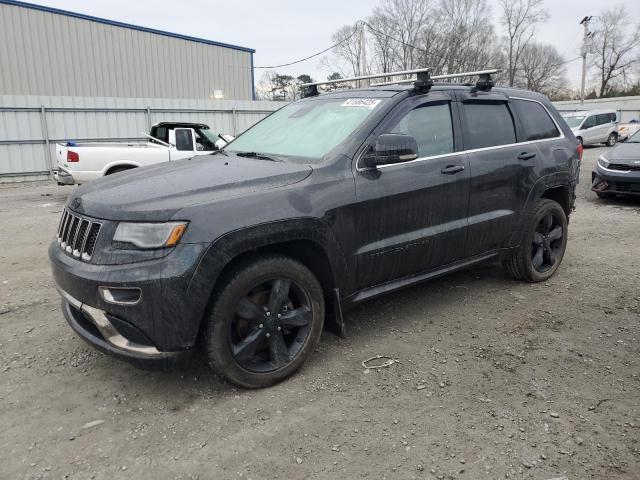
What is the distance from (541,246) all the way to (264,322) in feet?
10.3

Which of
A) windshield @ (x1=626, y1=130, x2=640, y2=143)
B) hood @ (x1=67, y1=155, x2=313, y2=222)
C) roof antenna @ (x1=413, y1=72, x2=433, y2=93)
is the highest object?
roof antenna @ (x1=413, y1=72, x2=433, y2=93)

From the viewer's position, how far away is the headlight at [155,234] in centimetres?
262

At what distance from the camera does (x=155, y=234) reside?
2.62 meters

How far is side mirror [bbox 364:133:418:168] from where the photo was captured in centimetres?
326

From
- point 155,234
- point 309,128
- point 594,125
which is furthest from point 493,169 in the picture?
point 594,125

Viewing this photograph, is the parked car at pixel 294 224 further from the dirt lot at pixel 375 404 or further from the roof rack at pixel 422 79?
the dirt lot at pixel 375 404

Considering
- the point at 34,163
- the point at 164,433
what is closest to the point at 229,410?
the point at 164,433

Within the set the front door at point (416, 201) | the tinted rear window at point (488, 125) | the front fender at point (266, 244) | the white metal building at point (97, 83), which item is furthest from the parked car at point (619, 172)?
the white metal building at point (97, 83)

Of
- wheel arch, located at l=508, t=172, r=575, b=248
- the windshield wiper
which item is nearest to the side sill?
wheel arch, located at l=508, t=172, r=575, b=248

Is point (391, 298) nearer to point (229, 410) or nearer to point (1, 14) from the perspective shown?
point (229, 410)

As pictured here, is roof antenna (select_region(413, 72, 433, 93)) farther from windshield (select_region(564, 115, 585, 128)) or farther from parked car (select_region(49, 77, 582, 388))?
windshield (select_region(564, 115, 585, 128))

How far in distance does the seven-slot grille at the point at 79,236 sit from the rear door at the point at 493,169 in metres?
2.72

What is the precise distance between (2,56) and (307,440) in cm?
2086

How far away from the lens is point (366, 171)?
3.33 m
